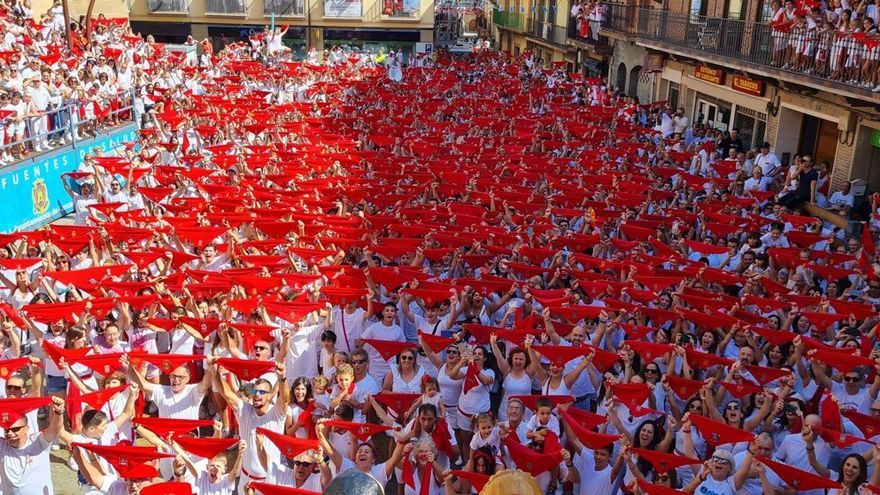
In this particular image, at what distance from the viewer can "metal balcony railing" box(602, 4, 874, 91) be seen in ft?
53.9

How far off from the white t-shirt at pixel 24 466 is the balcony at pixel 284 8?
142ft

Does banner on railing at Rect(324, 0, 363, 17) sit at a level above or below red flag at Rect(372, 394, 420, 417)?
above

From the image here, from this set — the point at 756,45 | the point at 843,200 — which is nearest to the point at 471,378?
the point at 843,200

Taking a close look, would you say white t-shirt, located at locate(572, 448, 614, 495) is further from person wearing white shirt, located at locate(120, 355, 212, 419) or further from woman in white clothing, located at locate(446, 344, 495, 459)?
person wearing white shirt, located at locate(120, 355, 212, 419)

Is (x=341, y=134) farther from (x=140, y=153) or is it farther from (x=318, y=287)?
(x=318, y=287)

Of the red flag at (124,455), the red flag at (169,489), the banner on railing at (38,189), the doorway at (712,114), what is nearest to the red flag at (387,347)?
the red flag at (124,455)

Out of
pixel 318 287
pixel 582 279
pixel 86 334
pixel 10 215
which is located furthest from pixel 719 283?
pixel 10 215

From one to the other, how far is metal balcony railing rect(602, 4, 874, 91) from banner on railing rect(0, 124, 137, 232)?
14387 millimetres

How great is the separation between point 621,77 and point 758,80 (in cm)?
1317

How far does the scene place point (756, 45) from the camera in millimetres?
20688

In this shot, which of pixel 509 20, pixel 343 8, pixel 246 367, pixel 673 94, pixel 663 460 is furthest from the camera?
pixel 509 20

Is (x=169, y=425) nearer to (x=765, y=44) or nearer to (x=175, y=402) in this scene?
(x=175, y=402)

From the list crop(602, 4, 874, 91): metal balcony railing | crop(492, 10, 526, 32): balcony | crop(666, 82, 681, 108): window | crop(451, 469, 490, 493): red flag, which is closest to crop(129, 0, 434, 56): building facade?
crop(492, 10, 526, 32): balcony

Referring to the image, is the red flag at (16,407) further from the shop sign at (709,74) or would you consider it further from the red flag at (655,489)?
the shop sign at (709,74)
